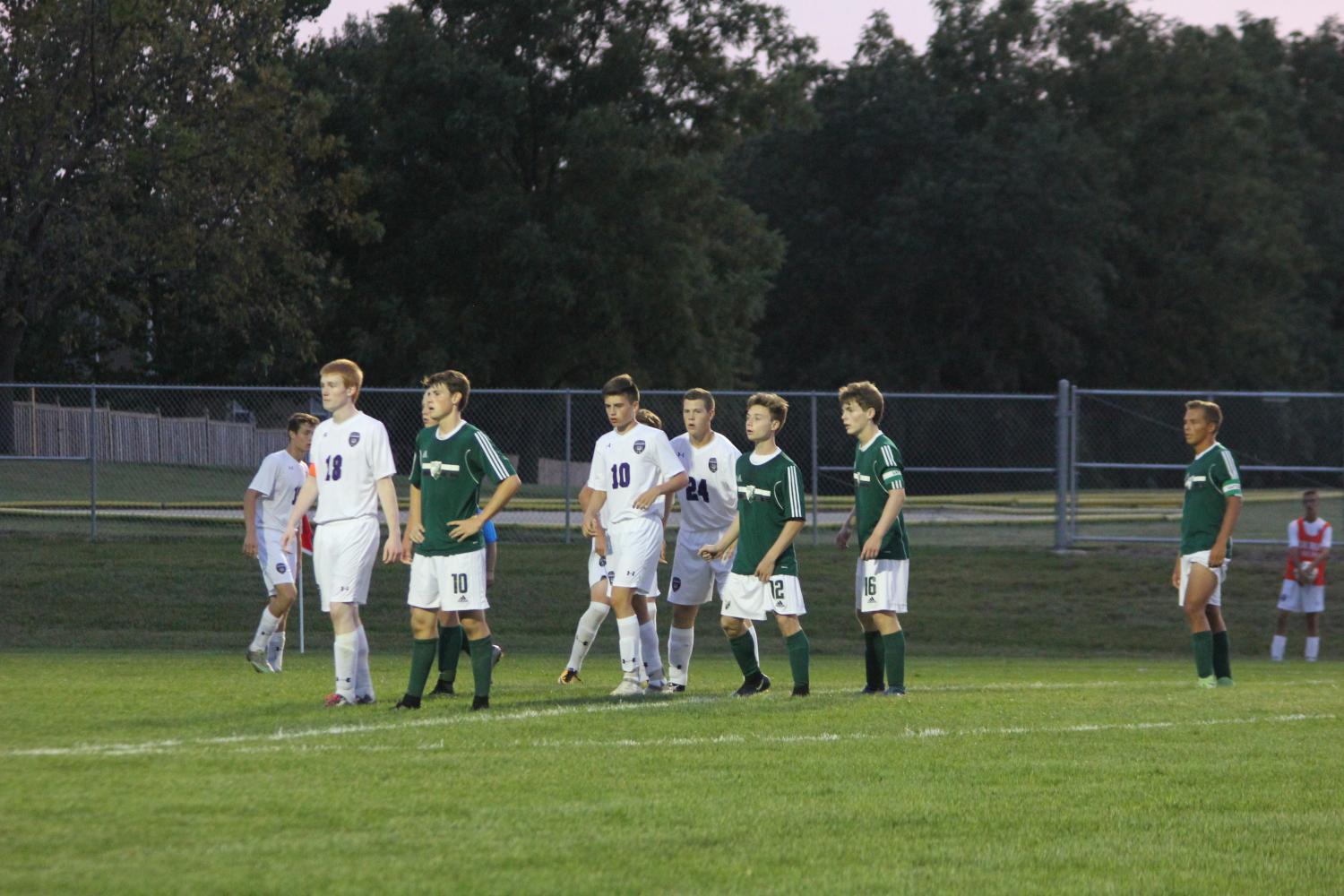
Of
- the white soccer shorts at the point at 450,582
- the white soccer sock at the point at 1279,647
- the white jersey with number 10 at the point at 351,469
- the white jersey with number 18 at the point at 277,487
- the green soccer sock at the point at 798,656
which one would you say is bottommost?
the white soccer sock at the point at 1279,647

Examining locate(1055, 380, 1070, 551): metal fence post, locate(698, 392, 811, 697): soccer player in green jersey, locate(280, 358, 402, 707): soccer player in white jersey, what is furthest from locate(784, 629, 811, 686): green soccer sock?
locate(1055, 380, 1070, 551): metal fence post

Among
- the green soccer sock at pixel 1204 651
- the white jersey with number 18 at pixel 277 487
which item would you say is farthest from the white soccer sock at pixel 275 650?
the green soccer sock at pixel 1204 651

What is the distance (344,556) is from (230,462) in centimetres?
1579

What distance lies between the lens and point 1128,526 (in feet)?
89.9

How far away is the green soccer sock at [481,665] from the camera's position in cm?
923

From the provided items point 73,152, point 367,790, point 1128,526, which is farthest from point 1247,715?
point 73,152

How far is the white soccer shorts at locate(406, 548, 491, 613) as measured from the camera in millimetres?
9172

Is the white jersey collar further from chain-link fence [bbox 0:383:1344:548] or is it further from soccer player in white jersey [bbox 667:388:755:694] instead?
chain-link fence [bbox 0:383:1344:548]

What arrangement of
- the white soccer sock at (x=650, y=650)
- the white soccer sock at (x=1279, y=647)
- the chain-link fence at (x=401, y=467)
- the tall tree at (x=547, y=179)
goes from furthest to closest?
the tall tree at (x=547, y=179) < the chain-link fence at (x=401, y=467) < the white soccer sock at (x=1279, y=647) < the white soccer sock at (x=650, y=650)

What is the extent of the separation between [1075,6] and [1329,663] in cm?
4670

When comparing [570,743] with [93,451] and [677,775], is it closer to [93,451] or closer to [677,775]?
[677,775]

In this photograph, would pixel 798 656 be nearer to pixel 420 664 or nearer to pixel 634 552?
pixel 634 552

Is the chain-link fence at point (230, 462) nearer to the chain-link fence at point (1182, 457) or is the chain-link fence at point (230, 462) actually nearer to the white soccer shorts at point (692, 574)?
the chain-link fence at point (1182, 457)

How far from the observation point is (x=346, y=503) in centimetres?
929
